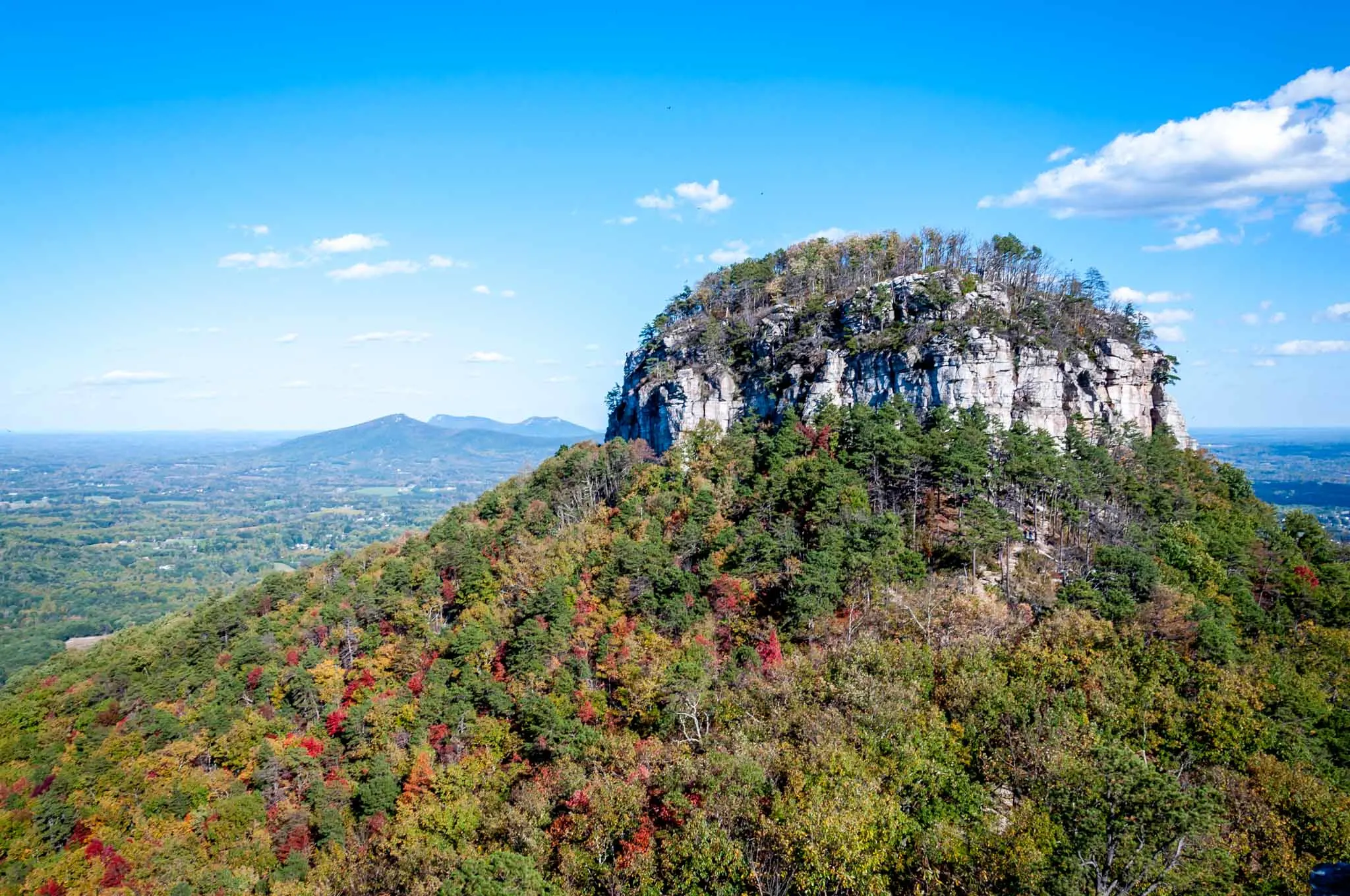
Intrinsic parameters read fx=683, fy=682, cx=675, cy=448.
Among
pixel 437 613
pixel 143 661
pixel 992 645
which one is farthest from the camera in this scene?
pixel 143 661

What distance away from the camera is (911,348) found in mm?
63531

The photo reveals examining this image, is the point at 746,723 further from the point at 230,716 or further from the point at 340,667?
the point at 230,716

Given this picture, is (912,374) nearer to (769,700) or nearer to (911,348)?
(911,348)

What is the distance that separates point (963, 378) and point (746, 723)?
4335cm

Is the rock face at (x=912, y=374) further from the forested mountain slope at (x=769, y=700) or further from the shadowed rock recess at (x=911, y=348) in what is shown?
the forested mountain slope at (x=769, y=700)

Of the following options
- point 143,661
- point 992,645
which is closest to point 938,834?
point 992,645

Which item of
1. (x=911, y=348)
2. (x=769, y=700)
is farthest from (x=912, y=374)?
(x=769, y=700)

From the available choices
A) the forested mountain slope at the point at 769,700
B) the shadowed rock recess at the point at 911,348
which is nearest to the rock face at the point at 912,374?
the shadowed rock recess at the point at 911,348

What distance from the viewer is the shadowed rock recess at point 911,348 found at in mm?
61812

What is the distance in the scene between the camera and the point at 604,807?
77.8 ft

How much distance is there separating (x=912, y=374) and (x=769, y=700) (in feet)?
139

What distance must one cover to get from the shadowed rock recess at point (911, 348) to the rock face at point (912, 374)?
13cm

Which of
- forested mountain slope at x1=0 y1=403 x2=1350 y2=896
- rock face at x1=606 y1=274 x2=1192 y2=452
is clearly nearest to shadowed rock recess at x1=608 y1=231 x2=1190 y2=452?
rock face at x1=606 y1=274 x2=1192 y2=452

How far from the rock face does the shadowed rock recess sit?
0.41ft
